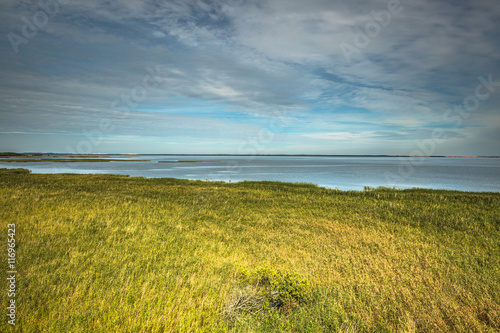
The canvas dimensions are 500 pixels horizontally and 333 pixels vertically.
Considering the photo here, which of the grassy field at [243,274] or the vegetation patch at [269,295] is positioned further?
the vegetation patch at [269,295]

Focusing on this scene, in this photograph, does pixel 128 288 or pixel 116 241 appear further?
pixel 116 241

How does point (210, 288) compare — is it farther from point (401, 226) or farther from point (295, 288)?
point (401, 226)

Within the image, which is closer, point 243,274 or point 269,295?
point 269,295

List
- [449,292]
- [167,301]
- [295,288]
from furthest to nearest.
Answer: [449,292] → [295,288] → [167,301]

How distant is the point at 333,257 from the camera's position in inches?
409

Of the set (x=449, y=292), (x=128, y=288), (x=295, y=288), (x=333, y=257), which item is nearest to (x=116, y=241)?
(x=128, y=288)

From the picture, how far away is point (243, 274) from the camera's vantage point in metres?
8.07

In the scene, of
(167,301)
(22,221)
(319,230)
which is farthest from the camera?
(319,230)

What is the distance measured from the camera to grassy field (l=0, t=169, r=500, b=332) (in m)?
5.75

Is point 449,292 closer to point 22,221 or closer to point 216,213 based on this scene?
point 216,213

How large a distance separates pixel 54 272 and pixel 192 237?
228 inches

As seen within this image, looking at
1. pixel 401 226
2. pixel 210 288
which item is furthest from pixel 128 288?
pixel 401 226

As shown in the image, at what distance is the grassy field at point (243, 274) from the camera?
5.75 metres

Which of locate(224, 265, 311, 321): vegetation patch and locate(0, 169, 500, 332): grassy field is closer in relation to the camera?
locate(0, 169, 500, 332): grassy field
